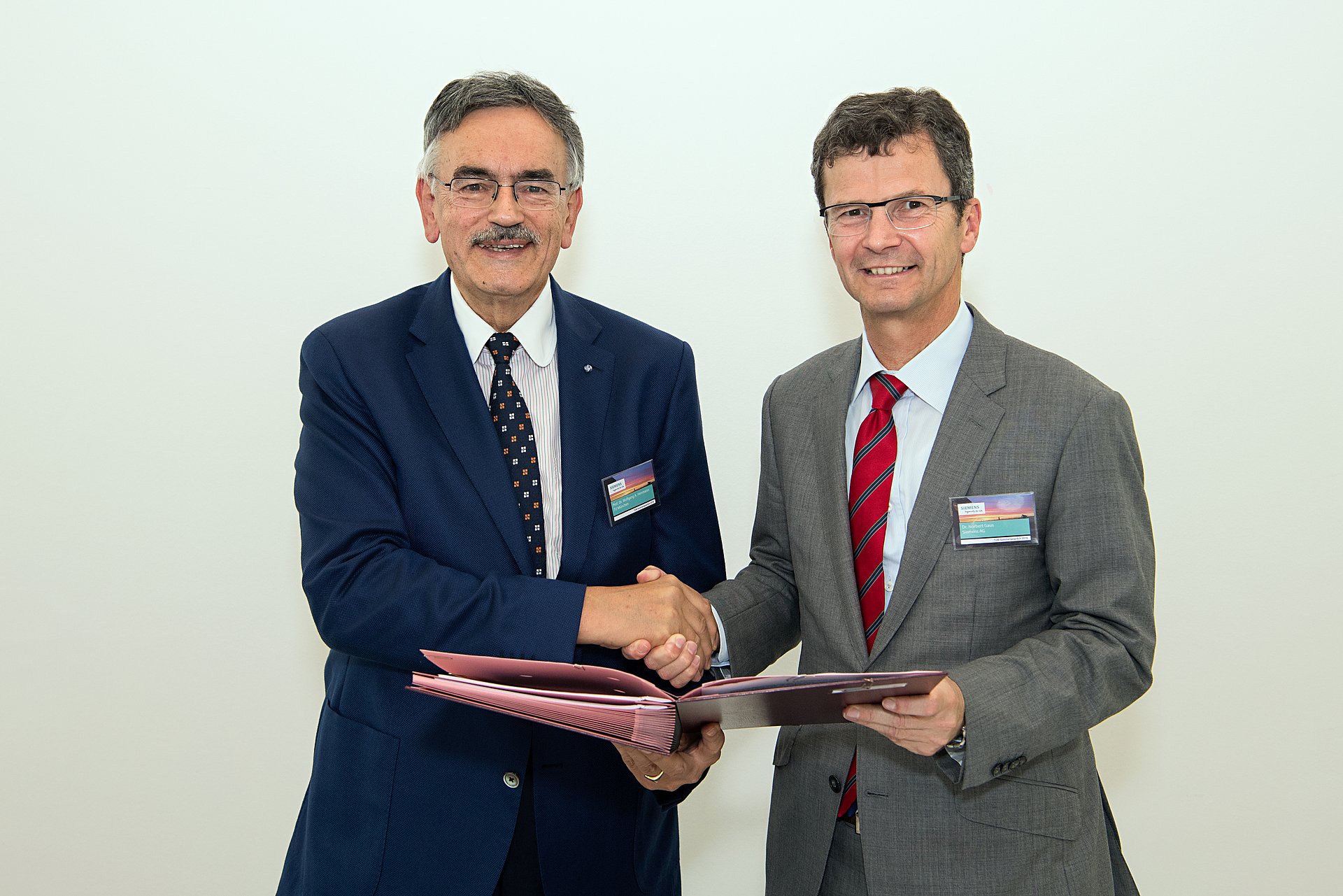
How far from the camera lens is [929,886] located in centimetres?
205

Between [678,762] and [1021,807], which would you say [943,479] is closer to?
[1021,807]

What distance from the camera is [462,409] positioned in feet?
7.61

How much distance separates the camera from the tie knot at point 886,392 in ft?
7.48

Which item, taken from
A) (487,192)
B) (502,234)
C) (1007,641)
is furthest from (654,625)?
(487,192)

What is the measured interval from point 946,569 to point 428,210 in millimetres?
1371

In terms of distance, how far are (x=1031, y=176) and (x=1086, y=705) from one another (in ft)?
7.17

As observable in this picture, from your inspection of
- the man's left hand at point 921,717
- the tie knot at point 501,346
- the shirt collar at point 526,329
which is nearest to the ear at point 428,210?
the shirt collar at point 526,329

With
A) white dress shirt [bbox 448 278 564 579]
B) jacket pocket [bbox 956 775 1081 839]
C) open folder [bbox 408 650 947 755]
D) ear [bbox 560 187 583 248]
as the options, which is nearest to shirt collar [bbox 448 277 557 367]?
white dress shirt [bbox 448 278 564 579]

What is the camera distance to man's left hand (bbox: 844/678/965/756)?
1832mm

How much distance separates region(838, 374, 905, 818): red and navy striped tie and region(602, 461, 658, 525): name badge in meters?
0.47

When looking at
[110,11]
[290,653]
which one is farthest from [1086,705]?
[110,11]

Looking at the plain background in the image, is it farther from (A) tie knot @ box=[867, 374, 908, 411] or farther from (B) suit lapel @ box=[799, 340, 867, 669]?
(A) tie knot @ box=[867, 374, 908, 411]

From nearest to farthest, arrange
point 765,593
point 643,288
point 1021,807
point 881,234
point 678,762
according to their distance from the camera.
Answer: point 1021,807, point 881,234, point 678,762, point 765,593, point 643,288

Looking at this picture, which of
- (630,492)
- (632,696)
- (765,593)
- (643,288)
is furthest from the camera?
(643,288)
